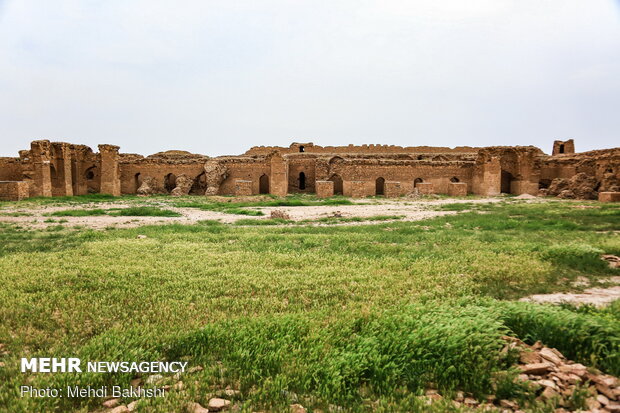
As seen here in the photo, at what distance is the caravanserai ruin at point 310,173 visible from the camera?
2744 centimetres

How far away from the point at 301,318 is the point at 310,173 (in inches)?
1215

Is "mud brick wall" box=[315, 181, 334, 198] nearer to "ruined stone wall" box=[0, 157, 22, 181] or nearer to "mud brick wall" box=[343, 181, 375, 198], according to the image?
"mud brick wall" box=[343, 181, 375, 198]

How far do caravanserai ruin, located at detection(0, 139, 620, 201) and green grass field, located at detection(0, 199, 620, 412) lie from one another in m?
22.1

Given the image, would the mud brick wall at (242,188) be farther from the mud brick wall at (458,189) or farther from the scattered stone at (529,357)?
the scattered stone at (529,357)

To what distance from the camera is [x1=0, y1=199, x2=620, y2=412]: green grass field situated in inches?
99.4

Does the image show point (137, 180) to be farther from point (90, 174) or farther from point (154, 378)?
point (154, 378)

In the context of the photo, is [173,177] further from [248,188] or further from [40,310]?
[40,310]

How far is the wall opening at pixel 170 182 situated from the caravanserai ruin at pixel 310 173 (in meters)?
0.09

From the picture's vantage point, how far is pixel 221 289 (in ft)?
15.0

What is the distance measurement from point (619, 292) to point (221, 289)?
17.6 feet

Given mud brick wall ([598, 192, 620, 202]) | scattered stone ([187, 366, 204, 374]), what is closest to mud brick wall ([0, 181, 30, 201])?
scattered stone ([187, 366, 204, 374])

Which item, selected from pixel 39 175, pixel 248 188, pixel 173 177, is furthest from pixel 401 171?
pixel 39 175

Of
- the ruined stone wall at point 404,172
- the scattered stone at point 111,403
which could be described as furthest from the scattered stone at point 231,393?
the ruined stone wall at point 404,172

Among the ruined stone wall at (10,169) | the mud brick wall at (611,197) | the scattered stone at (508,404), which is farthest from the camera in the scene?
Answer: the ruined stone wall at (10,169)
